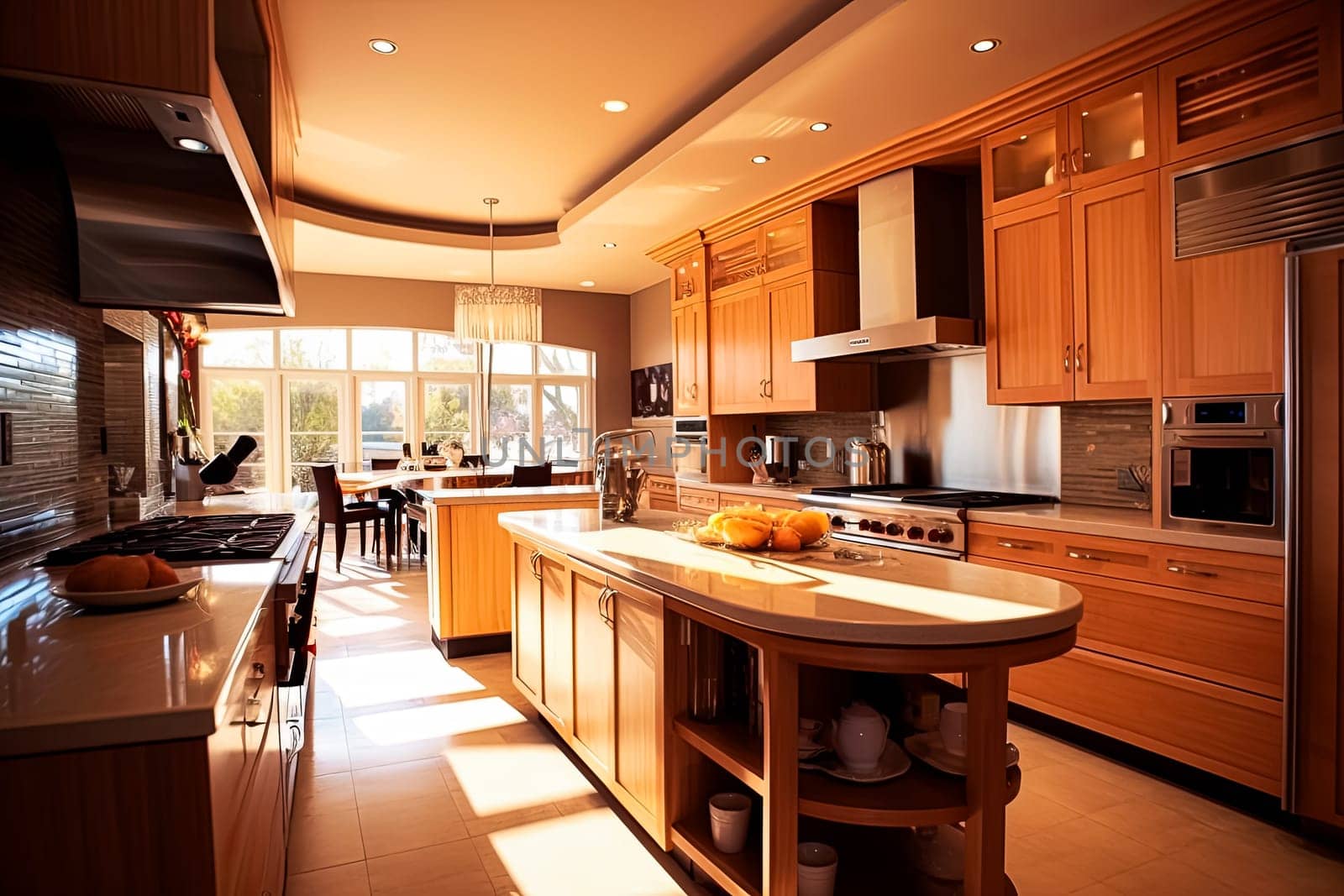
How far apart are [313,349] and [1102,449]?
755 centimetres

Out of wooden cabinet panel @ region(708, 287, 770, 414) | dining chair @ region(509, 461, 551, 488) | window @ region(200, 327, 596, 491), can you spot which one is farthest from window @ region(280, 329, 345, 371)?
wooden cabinet panel @ region(708, 287, 770, 414)

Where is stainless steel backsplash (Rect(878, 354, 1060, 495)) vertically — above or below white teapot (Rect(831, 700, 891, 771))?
above

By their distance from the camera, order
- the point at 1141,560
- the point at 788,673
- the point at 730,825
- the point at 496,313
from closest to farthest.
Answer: the point at 788,673
the point at 730,825
the point at 1141,560
the point at 496,313

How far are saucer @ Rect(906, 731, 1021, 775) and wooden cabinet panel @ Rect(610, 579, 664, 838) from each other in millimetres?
630

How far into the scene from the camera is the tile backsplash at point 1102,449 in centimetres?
332

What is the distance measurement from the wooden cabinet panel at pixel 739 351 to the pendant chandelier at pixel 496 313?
1313mm

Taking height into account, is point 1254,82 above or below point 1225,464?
above

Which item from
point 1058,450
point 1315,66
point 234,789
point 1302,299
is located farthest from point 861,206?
point 234,789

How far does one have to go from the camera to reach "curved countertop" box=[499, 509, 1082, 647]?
4.67 feet

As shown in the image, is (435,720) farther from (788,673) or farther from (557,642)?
(788,673)

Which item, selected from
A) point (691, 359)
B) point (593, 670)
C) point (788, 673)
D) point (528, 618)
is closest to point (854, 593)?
point (788, 673)

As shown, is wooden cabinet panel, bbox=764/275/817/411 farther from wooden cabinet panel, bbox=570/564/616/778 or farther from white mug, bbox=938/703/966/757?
white mug, bbox=938/703/966/757

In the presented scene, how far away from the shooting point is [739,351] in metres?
5.43

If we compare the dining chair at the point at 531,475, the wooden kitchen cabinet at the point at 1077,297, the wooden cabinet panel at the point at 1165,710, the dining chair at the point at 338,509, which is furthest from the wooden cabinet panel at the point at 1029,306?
the dining chair at the point at 338,509
